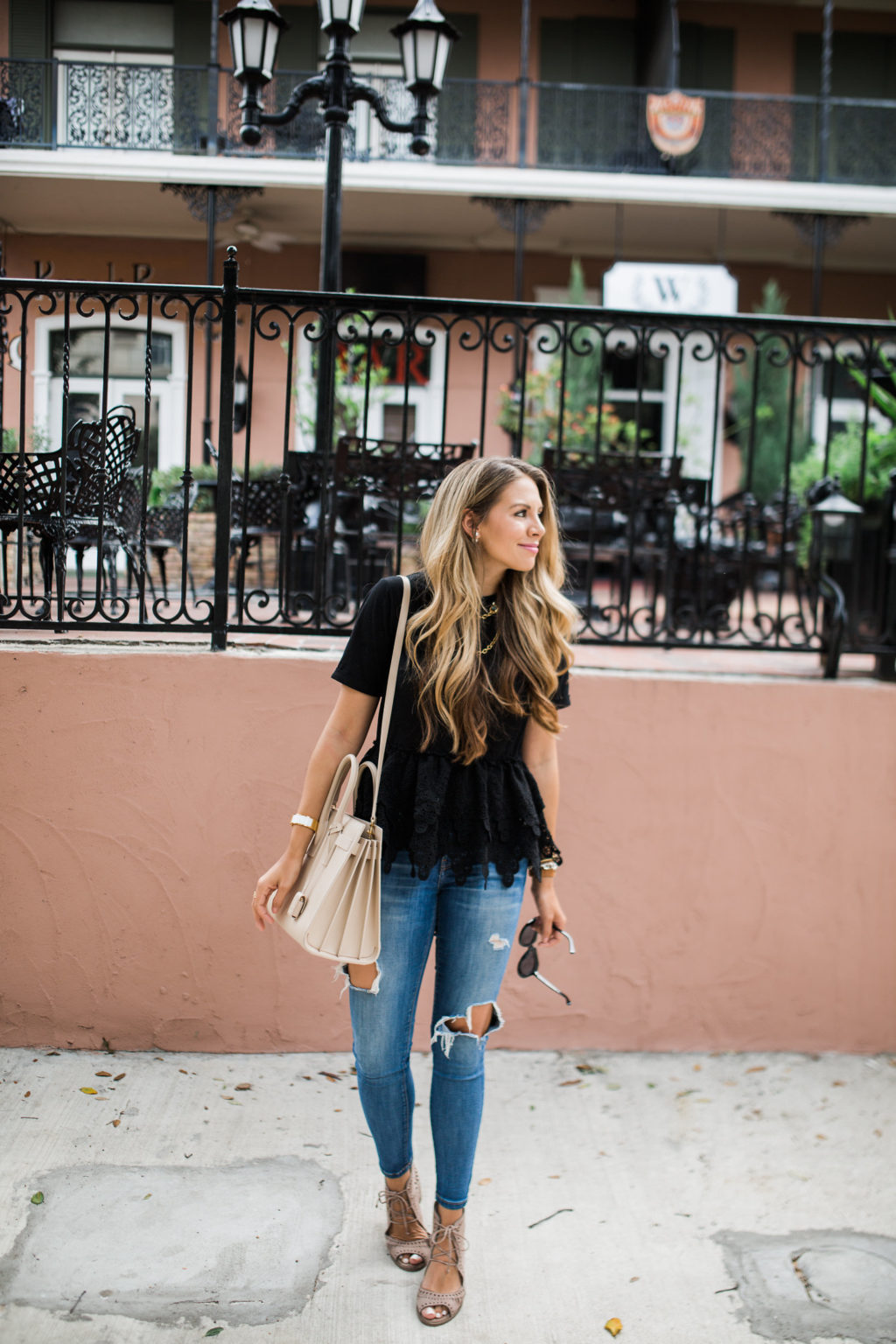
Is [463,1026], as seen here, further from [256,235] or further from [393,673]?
[256,235]

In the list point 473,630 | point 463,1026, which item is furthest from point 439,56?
point 463,1026

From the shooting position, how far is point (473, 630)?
7.50ft

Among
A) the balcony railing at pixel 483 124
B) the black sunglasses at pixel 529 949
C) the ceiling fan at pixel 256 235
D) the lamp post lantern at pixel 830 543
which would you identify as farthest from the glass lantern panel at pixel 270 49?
the ceiling fan at pixel 256 235

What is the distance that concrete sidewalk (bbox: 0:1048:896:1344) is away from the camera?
234 centimetres

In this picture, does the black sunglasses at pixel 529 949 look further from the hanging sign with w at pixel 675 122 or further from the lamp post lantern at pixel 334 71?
the hanging sign with w at pixel 675 122

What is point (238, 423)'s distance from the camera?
440 inches

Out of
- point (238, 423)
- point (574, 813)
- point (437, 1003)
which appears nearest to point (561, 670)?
point (437, 1003)

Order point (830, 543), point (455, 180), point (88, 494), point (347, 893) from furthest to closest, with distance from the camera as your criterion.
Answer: point (455, 180), point (830, 543), point (88, 494), point (347, 893)

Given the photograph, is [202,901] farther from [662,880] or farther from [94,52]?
[94,52]

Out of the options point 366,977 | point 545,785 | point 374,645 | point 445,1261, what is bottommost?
point 445,1261

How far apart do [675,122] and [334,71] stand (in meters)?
7.75

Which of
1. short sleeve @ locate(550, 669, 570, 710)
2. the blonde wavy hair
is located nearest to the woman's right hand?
the blonde wavy hair

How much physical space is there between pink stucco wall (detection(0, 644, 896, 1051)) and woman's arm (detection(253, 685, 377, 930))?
3.67 ft

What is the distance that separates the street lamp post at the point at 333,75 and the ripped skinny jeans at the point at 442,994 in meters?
3.23
